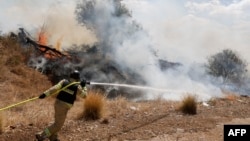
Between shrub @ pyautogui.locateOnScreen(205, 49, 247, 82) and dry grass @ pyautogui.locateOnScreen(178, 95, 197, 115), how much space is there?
3510 cm

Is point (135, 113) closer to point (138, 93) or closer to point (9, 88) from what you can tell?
point (9, 88)

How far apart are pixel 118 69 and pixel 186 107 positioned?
12900 mm

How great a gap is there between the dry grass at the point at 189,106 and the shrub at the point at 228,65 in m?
35.1

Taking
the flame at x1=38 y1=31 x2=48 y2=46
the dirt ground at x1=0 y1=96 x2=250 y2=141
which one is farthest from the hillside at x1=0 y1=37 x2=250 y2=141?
the flame at x1=38 y1=31 x2=48 y2=46

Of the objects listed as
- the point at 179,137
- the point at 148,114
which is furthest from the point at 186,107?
the point at 179,137

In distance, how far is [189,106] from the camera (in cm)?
1203

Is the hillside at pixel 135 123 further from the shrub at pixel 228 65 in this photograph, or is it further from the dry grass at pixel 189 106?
the shrub at pixel 228 65

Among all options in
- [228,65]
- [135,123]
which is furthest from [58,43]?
[228,65]

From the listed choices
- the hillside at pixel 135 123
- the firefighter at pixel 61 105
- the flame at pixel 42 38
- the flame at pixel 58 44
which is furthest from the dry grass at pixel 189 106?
the flame at pixel 42 38

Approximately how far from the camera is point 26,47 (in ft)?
76.1

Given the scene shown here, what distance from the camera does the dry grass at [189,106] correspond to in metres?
12.0

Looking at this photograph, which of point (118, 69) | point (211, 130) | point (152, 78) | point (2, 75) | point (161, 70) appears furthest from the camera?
point (161, 70)

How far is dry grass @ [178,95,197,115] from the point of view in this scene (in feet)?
39.5

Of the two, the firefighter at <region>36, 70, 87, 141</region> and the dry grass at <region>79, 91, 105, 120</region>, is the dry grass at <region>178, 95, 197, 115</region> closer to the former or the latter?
the dry grass at <region>79, 91, 105, 120</region>
